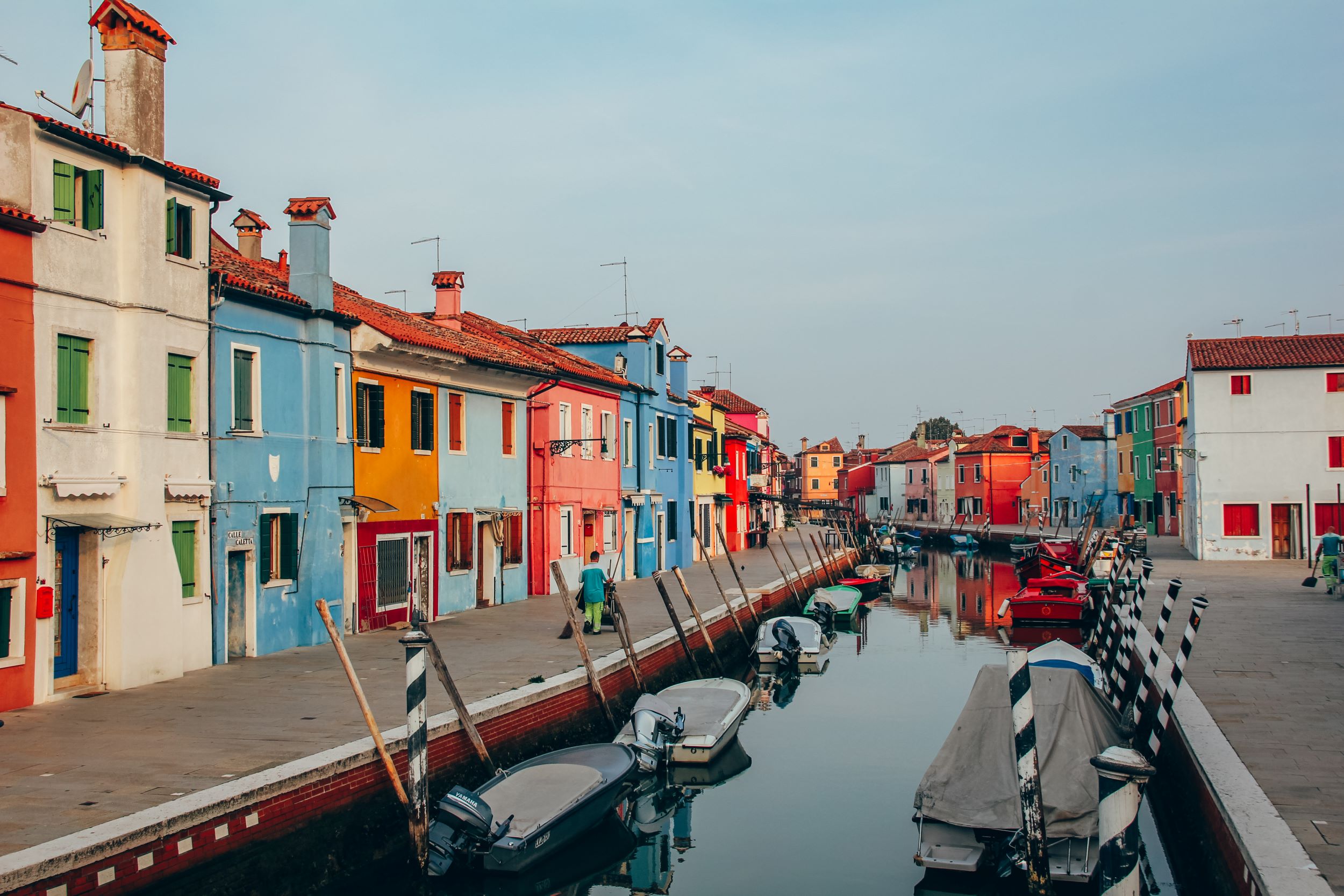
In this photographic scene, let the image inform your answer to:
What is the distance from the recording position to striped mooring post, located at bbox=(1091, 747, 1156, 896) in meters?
6.39

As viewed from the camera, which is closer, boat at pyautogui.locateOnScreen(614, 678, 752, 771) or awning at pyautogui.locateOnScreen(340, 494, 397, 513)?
boat at pyautogui.locateOnScreen(614, 678, 752, 771)

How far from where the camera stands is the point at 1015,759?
10.6 meters

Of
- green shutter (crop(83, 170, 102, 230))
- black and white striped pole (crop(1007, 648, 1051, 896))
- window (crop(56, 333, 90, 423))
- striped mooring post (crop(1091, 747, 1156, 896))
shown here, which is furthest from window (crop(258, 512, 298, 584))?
striped mooring post (crop(1091, 747, 1156, 896))

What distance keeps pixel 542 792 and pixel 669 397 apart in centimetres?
2737

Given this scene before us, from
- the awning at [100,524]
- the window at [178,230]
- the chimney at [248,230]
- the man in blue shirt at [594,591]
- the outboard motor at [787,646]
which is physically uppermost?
the chimney at [248,230]

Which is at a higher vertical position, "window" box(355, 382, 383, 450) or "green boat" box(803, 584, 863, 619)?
"window" box(355, 382, 383, 450)

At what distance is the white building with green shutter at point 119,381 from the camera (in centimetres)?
1321

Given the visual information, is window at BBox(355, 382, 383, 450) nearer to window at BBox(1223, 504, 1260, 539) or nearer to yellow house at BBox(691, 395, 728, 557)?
yellow house at BBox(691, 395, 728, 557)

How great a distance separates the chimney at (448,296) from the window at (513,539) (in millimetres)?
6016

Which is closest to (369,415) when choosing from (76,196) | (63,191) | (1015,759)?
(76,196)

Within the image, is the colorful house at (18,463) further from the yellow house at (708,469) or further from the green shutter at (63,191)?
the yellow house at (708,469)

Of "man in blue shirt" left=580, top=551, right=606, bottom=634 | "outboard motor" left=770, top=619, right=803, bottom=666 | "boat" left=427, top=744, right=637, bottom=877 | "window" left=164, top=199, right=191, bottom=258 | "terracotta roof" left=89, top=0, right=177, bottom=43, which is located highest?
"terracotta roof" left=89, top=0, right=177, bottom=43

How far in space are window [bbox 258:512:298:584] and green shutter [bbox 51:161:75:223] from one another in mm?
5486

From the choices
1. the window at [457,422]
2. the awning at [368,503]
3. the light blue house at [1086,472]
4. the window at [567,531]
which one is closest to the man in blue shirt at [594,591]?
the awning at [368,503]
